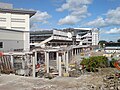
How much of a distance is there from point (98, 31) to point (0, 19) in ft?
272

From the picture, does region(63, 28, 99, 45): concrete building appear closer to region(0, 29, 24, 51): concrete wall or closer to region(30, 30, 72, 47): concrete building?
region(30, 30, 72, 47): concrete building

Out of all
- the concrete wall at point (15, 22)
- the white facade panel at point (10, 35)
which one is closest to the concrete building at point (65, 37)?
the concrete wall at point (15, 22)

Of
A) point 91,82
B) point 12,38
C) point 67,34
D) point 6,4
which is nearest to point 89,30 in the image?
point 67,34

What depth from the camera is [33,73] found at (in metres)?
33.6

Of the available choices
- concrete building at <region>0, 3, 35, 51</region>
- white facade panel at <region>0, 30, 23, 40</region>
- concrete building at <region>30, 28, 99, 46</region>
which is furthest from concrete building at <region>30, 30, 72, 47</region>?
white facade panel at <region>0, 30, 23, 40</region>

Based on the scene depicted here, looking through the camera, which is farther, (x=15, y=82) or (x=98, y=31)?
(x=98, y=31)

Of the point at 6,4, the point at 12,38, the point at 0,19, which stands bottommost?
the point at 12,38

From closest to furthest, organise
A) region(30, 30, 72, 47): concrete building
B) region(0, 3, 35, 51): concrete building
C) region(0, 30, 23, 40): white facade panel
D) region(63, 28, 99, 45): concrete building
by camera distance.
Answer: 1. region(0, 30, 23, 40): white facade panel
2. region(0, 3, 35, 51): concrete building
3. region(30, 30, 72, 47): concrete building
4. region(63, 28, 99, 45): concrete building

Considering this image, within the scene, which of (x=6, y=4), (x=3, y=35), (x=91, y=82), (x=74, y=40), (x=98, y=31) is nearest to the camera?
(x=91, y=82)

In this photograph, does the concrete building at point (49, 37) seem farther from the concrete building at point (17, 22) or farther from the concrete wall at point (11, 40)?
the concrete wall at point (11, 40)

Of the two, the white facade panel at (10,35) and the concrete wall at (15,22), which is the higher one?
the concrete wall at (15,22)

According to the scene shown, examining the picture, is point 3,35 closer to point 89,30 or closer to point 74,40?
point 74,40

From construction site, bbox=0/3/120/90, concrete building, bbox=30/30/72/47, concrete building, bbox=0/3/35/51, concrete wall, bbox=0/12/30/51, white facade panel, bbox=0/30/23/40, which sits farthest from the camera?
concrete building, bbox=30/30/72/47

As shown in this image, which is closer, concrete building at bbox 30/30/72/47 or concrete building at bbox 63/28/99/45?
concrete building at bbox 30/30/72/47
